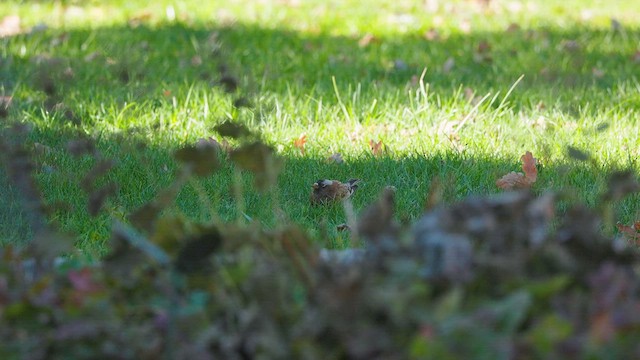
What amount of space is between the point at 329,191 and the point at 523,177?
2.22 feet

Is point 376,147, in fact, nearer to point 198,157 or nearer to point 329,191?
point 329,191

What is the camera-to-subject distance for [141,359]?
4.48 feet

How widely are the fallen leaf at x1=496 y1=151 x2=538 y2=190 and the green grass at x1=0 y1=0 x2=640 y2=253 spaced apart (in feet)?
0.15

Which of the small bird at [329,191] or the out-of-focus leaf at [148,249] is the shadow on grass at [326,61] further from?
the out-of-focus leaf at [148,249]

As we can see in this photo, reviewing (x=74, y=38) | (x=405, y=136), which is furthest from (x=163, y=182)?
(x=74, y=38)

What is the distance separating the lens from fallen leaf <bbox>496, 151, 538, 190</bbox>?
10.2 ft

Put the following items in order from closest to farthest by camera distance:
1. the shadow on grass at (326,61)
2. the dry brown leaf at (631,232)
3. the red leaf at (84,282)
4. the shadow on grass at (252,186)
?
the red leaf at (84,282) → the dry brown leaf at (631,232) → the shadow on grass at (252,186) → the shadow on grass at (326,61)

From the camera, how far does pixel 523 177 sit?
10.3 ft

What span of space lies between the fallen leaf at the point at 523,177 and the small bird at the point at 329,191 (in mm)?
528

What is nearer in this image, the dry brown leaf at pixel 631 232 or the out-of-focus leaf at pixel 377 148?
the dry brown leaf at pixel 631 232

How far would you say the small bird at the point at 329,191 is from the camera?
3.04 meters

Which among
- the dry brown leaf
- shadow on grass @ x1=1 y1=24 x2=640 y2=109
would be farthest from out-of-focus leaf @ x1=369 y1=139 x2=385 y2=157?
the dry brown leaf

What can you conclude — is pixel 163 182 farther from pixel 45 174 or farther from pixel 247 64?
pixel 247 64

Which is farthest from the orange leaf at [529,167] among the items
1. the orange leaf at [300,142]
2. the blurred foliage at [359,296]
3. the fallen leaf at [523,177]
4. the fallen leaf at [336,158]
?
the blurred foliage at [359,296]
